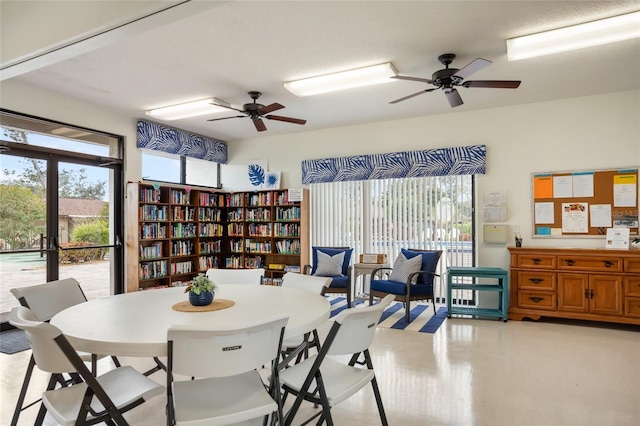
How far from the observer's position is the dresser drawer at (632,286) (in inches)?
176

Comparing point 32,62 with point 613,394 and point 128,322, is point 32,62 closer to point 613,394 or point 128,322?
point 128,322

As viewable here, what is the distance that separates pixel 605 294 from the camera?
4609mm

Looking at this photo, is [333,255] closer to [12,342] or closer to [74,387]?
[12,342]

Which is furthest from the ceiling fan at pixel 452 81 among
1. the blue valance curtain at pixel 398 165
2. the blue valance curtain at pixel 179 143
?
the blue valance curtain at pixel 179 143

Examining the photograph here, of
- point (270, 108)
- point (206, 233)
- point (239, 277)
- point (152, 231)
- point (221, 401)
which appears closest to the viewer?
point (221, 401)

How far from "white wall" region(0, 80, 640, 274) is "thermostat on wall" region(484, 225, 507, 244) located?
108mm

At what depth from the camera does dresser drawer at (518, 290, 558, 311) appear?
486 cm

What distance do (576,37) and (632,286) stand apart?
9.87 ft

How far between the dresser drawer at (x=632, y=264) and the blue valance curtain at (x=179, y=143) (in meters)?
6.52

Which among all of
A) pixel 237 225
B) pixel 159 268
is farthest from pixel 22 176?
pixel 237 225

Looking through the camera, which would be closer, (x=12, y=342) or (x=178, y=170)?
(x=12, y=342)

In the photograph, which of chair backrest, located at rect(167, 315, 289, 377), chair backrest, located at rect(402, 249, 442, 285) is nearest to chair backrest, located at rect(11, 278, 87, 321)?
chair backrest, located at rect(167, 315, 289, 377)

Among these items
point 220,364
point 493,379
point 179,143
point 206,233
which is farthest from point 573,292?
point 179,143

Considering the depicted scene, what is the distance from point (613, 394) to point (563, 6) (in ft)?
9.76
